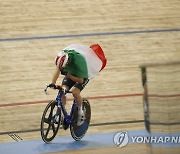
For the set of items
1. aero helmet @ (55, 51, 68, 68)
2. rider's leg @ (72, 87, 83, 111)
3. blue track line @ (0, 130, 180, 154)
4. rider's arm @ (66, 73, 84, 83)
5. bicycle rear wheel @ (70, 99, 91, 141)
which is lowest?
blue track line @ (0, 130, 180, 154)

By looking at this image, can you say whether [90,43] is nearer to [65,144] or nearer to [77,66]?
[77,66]

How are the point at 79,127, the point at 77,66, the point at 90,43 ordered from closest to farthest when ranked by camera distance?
the point at 77,66
the point at 79,127
the point at 90,43

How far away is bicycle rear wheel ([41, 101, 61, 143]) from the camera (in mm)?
4129

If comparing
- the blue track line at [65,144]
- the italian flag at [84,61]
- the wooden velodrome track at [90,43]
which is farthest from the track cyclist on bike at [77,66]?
the wooden velodrome track at [90,43]

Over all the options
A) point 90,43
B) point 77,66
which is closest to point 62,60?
point 77,66

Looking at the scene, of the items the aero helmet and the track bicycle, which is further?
the track bicycle

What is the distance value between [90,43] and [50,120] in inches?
118

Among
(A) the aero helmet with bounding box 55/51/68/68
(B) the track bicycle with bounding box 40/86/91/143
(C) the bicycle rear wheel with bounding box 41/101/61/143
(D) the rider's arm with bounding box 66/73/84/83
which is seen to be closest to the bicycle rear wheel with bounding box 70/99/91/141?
(B) the track bicycle with bounding box 40/86/91/143

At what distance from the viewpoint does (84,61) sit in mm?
4145

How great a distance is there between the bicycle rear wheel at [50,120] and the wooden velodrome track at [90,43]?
1.18 feet

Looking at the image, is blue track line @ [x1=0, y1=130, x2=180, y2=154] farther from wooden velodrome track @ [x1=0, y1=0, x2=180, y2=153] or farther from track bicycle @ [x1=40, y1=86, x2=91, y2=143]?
wooden velodrome track @ [x1=0, y1=0, x2=180, y2=153]

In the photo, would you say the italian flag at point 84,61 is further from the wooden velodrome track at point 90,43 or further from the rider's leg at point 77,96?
the wooden velodrome track at point 90,43

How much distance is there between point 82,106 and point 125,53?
8.62 ft

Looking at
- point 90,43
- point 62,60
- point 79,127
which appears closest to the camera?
point 62,60
